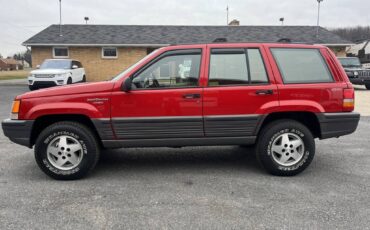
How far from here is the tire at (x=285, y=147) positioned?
4504 millimetres

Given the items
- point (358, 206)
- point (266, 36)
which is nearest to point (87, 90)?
point (358, 206)

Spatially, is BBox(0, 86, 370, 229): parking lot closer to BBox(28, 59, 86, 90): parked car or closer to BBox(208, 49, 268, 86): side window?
BBox(208, 49, 268, 86): side window

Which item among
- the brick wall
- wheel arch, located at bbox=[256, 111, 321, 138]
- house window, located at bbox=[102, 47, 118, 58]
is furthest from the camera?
house window, located at bbox=[102, 47, 118, 58]

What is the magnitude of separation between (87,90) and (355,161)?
13.7ft

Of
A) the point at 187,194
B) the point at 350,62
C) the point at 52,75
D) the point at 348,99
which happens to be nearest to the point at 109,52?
the point at 52,75

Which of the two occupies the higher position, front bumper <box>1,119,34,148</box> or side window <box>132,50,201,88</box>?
side window <box>132,50,201,88</box>

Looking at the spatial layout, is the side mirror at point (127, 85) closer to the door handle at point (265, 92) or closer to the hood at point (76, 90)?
the hood at point (76, 90)

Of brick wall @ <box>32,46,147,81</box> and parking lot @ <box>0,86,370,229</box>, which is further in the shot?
brick wall @ <box>32,46,147,81</box>

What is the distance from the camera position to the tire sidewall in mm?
4328

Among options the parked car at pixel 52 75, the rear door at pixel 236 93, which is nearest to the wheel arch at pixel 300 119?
the rear door at pixel 236 93

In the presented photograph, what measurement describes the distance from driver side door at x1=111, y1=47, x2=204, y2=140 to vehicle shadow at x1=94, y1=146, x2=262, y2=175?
2.43ft

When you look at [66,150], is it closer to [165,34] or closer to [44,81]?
[44,81]

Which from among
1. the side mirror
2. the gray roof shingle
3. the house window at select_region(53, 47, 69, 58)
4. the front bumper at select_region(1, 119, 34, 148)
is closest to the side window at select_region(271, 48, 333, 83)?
the side mirror

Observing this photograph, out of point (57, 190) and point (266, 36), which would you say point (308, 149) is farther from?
point (266, 36)
